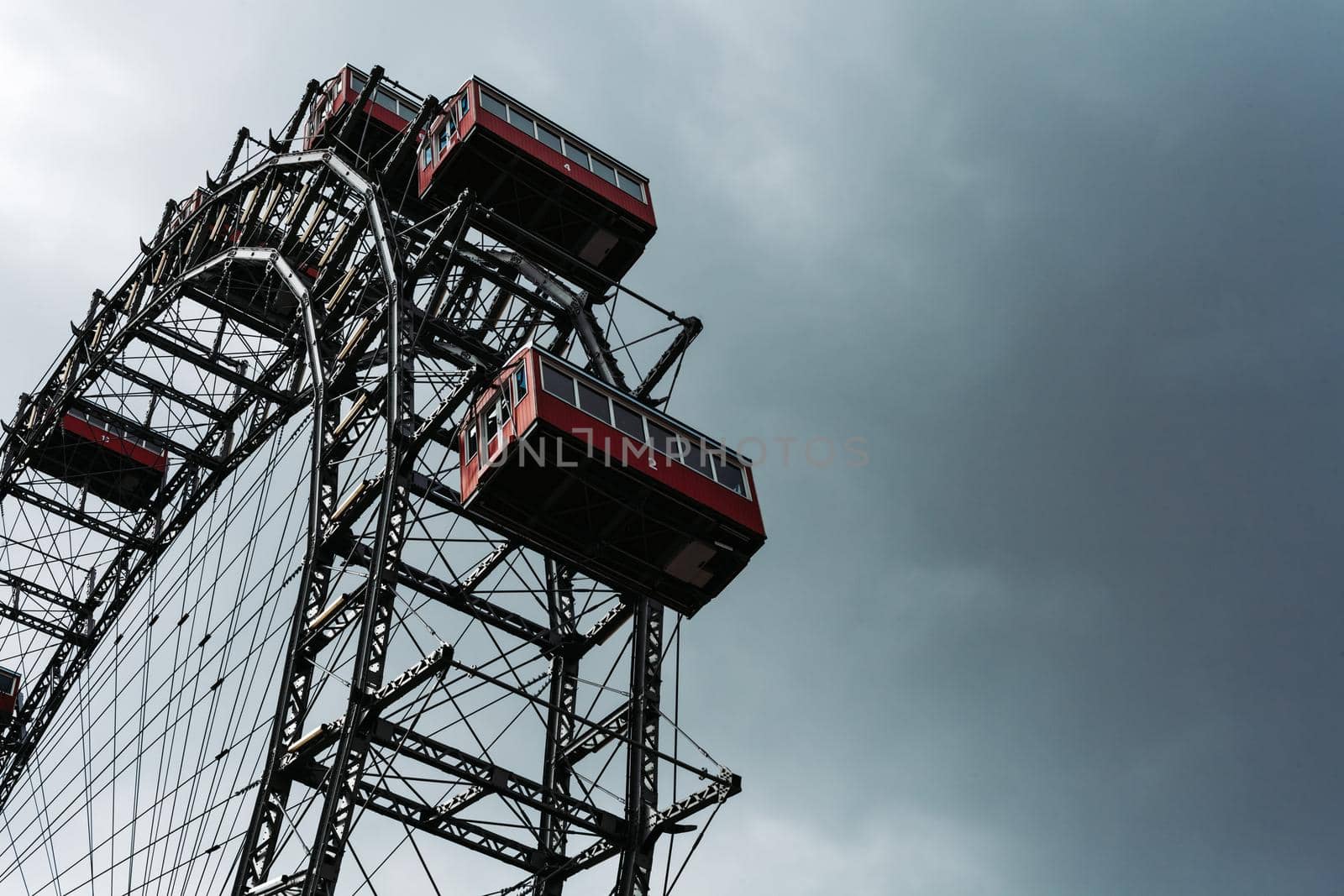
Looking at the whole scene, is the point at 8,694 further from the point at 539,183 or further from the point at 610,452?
the point at 610,452

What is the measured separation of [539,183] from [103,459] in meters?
22.1

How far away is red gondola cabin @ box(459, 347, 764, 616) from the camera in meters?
25.1

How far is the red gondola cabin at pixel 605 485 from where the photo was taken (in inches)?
990

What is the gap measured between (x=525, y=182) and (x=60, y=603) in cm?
2472

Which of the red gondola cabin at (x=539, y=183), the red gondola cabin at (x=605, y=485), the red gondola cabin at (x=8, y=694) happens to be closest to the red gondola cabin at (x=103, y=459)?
the red gondola cabin at (x=8, y=694)

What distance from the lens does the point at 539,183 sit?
33.1m

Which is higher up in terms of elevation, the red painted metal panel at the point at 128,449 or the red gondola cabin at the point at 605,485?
the red painted metal panel at the point at 128,449

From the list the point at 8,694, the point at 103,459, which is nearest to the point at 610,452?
the point at 103,459

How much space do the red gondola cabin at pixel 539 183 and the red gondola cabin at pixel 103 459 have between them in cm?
1866

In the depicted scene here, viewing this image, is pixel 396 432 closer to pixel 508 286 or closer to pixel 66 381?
pixel 508 286

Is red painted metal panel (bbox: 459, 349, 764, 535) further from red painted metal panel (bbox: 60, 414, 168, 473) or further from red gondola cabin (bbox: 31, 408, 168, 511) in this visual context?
red gondola cabin (bbox: 31, 408, 168, 511)

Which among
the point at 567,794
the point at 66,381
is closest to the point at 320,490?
the point at 567,794

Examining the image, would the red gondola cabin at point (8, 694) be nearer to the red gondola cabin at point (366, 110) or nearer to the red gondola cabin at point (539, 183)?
the red gondola cabin at point (366, 110)

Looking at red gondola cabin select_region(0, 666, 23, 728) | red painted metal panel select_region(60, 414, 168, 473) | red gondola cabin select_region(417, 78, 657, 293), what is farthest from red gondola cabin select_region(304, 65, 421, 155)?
red gondola cabin select_region(0, 666, 23, 728)
